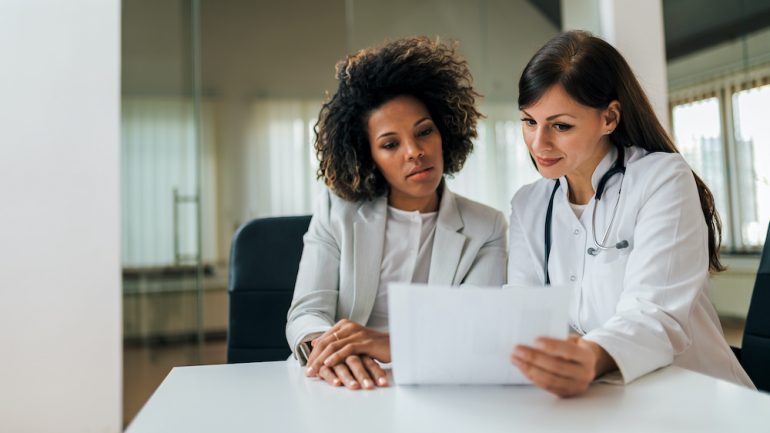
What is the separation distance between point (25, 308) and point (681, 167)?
2716 mm

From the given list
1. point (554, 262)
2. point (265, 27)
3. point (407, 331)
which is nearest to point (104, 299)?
point (554, 262)

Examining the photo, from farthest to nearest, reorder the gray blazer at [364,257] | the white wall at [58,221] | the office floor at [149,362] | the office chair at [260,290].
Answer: the office floor at [149,362] → the white wall at [58,221] → the office chair at [260,290] → the gray blazer at [364,257]

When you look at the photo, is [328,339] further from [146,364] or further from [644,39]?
[644,39]

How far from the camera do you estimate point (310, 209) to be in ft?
18.1

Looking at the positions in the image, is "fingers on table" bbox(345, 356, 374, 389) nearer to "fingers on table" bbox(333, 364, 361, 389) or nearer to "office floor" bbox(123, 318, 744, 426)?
"fingers on table" bbox(333, 364, 361, 389)

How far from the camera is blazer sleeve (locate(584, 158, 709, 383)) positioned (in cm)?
110

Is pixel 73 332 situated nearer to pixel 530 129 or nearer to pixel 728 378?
pixel 530 129

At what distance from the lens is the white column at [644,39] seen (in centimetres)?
307

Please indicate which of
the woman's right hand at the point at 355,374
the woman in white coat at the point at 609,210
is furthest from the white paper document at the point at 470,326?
the woman in white coat at the point at 609,210

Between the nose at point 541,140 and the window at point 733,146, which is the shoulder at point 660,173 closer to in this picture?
the nose at point 541,140

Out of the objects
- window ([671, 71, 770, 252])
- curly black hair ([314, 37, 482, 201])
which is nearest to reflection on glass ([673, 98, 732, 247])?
window ([671, 71, 770, 252])

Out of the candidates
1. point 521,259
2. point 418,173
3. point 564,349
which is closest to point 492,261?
point 521,259

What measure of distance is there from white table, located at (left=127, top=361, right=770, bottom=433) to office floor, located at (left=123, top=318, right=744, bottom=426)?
6.08 feet

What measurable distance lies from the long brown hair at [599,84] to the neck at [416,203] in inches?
17.3
